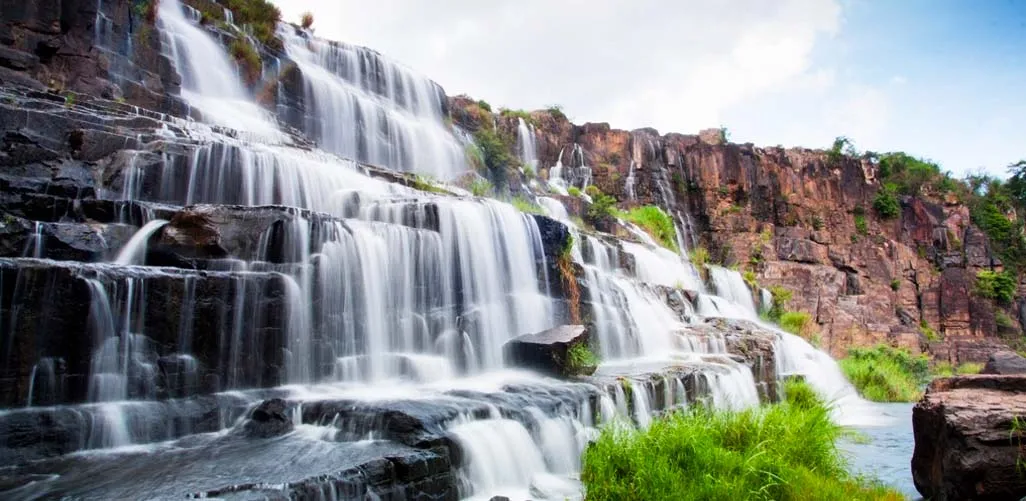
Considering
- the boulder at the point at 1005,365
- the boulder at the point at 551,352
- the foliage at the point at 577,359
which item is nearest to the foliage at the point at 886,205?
the boulder at the point at 1005,365

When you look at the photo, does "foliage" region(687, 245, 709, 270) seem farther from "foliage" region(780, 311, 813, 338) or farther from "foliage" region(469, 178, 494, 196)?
"foliage" region(469, 178, 494, 196)

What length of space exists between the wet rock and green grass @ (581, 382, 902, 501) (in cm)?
302

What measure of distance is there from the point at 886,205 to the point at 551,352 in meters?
31.3

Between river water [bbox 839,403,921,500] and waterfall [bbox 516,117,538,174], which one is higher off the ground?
waterfall [bbox 516,117,538,174]

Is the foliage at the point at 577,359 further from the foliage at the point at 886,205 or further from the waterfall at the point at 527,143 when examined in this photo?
the foliage at the point at 886,205

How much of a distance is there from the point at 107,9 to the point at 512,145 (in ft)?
53.4

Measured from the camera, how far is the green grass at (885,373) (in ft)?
52.3

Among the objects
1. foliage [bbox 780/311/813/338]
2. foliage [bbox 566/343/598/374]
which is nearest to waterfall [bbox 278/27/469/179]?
foliage [bbox 566/343/598/374]

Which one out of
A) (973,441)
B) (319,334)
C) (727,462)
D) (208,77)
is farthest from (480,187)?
(973,441)

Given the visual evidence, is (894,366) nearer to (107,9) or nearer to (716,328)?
(716,328)

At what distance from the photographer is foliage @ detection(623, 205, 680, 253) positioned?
25.5m

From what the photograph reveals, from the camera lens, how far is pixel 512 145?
89.7 ft

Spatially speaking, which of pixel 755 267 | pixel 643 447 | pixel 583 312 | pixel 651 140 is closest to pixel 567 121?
pixel 651 140

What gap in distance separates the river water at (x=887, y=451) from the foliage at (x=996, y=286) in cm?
2292
